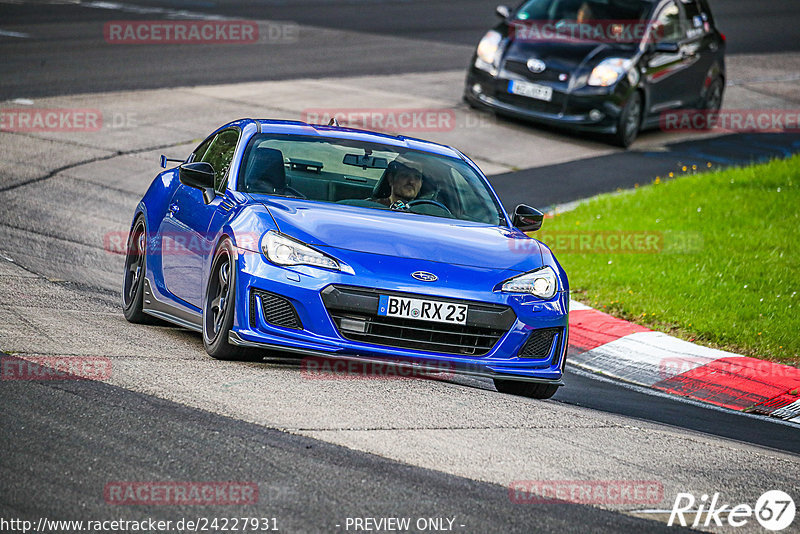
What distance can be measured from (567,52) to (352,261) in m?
11.5

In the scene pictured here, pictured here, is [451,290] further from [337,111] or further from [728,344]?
[337,111]

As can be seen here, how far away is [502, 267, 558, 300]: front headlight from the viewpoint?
23.2 ft

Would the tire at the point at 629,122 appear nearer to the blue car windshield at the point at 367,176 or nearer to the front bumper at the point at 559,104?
the front bumper at the point at 559,104

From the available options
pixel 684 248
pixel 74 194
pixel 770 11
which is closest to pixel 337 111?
pixel 74 194

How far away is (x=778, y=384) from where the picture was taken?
8.81 metres

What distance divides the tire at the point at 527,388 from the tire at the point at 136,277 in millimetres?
2589

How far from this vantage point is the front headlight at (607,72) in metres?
17.2

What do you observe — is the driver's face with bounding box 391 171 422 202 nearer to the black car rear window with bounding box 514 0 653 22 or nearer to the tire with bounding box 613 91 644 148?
the tire with bounding box 613 91 644 148

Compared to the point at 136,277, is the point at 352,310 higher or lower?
higher
